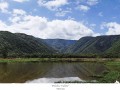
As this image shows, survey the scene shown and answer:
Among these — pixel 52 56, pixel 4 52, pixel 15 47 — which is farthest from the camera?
pixel 15 47

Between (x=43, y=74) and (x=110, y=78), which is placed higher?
(x=110, y=78)

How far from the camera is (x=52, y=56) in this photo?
91812 mm

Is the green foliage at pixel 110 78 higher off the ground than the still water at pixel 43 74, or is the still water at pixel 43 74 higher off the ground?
the green foliage at pixel 110 78

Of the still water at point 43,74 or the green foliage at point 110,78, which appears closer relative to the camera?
the green foliage at point 110,78

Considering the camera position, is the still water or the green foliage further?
the still water

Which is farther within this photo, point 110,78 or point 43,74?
point 43,74

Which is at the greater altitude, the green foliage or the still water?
the green foliage
